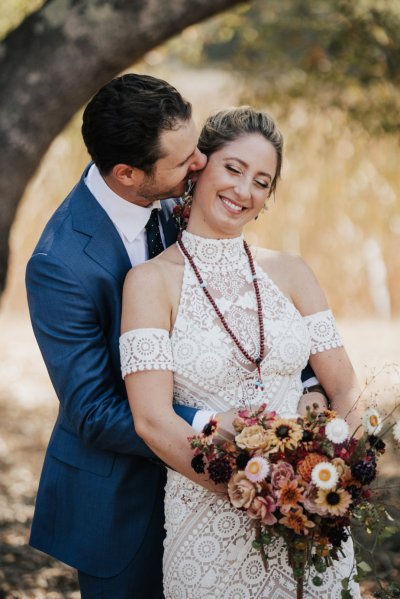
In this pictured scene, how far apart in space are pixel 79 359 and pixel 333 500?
3.07ft

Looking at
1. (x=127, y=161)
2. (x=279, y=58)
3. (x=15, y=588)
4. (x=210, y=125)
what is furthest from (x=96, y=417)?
(x=279, y=58)

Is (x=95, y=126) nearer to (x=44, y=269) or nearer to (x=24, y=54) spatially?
(x=44, y=269)

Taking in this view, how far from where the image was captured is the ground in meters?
4.44

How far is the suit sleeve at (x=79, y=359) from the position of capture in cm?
263

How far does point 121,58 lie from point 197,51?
4.11m

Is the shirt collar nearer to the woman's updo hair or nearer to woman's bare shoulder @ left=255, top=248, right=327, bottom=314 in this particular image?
the woman's updo hair

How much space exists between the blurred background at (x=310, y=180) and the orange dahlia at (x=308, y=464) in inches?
106

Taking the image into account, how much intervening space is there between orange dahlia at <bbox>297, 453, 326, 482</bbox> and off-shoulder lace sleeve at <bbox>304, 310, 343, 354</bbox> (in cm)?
65

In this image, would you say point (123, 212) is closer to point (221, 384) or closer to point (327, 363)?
point (221, 384)

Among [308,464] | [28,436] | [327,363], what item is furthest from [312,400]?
[28,436]

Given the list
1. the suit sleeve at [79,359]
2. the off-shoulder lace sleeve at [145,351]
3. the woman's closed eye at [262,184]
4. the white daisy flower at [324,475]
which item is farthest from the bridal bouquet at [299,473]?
the woman's closed eye at [262,184]

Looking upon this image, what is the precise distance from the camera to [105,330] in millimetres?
2781

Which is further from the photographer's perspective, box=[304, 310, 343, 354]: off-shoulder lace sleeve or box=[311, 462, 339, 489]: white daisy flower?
box=[304, 310, 343, 354]: off-shoulder lace sleeve

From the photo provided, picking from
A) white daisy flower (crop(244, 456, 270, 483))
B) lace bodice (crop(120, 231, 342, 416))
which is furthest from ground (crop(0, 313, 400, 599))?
white daisy flower (crop(244, 456, 270, 483))
